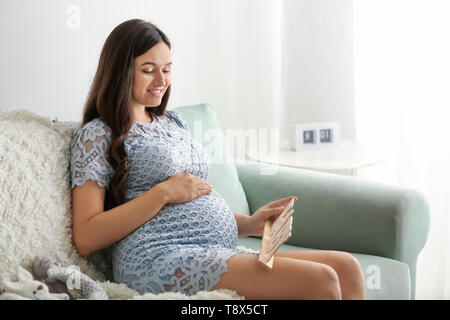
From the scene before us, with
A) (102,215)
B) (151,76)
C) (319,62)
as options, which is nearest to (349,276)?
(102,215)

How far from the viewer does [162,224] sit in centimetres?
139

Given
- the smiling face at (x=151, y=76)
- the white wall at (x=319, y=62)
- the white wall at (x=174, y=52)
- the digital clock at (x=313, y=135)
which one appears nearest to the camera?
the smiling face at (x=151, y=76)

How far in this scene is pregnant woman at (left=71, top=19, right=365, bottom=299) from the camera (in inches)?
49.9

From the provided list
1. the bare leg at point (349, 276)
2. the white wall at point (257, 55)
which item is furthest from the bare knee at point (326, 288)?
the white wall at point (257, 55)

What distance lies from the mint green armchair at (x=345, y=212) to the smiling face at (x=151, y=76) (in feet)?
1.33

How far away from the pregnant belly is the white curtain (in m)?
1.28

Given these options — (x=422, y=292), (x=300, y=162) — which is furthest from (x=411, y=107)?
(x=422, y=292)

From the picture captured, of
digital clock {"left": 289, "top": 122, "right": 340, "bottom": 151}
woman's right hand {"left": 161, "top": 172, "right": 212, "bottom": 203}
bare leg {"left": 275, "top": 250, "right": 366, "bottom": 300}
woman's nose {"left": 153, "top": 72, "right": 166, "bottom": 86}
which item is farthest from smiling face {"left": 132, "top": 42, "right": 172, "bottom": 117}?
digital clock {"left": 289, "top": 122, "right": 340, "bottom": 151}

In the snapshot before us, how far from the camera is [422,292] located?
2.54m

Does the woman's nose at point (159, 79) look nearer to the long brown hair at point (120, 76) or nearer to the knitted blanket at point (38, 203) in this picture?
the long brown hair at point (120, 76)

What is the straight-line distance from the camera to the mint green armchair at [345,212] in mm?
1698

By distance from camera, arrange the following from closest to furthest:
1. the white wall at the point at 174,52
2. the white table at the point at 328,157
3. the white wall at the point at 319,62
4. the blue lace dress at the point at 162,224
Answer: the blue lace dress at the point at 162,224
the white wall at the point at 174,52
the white table at the point at 328,157
the white wall at the point at 319,62

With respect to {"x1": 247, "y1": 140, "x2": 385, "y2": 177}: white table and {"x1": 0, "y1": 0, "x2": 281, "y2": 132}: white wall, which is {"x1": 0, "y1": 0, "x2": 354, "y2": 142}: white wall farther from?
{"x1": 247, "y1": 140, "x2": 385, "y2": 177}: white table

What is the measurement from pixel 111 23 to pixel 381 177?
139 centimetres
